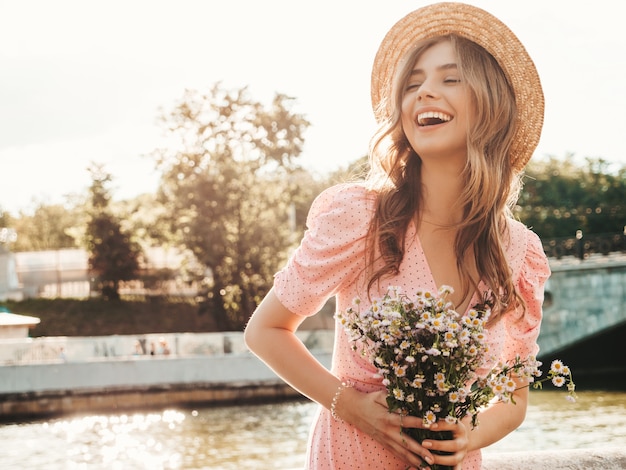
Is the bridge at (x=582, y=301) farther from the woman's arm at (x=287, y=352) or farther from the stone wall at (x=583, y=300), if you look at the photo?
the woman's arm at (x=287, y=352)

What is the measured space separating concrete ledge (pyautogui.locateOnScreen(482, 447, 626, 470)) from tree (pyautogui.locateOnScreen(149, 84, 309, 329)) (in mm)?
24351

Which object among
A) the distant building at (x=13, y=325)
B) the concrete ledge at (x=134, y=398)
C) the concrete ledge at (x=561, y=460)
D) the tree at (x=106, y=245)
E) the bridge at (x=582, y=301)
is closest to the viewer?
the concrete ledge at (x=561, y=460)

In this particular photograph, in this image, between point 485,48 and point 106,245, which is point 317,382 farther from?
point 106,245

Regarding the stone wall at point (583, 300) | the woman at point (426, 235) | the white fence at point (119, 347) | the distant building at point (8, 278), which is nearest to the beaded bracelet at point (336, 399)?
the woman at point (426, 235)

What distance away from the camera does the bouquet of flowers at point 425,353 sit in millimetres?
1569

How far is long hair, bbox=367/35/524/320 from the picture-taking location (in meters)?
1.78

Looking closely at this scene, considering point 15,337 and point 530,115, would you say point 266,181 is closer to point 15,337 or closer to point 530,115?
point 15,337

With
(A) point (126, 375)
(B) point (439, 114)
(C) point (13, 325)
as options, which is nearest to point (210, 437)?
(A) point (126, 375)

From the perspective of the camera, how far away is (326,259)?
175 centimetres

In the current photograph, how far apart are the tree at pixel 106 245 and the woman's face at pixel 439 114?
29.4m

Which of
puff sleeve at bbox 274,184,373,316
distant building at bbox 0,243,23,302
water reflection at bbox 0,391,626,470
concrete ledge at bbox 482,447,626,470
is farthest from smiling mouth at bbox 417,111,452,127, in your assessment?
distant building at bbox 0,243,23,302

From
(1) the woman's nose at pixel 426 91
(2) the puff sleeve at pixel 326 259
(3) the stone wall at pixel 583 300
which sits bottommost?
(3) the stone wall at pixel 583 300

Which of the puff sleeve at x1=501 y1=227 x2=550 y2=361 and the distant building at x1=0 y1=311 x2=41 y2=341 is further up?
the puff sleeve at x1=501 y1=227 x2=550 y2=361

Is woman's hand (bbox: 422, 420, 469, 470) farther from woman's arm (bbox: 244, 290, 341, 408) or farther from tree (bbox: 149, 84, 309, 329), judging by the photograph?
tree (bbox: 149, 84, 309, 329)
